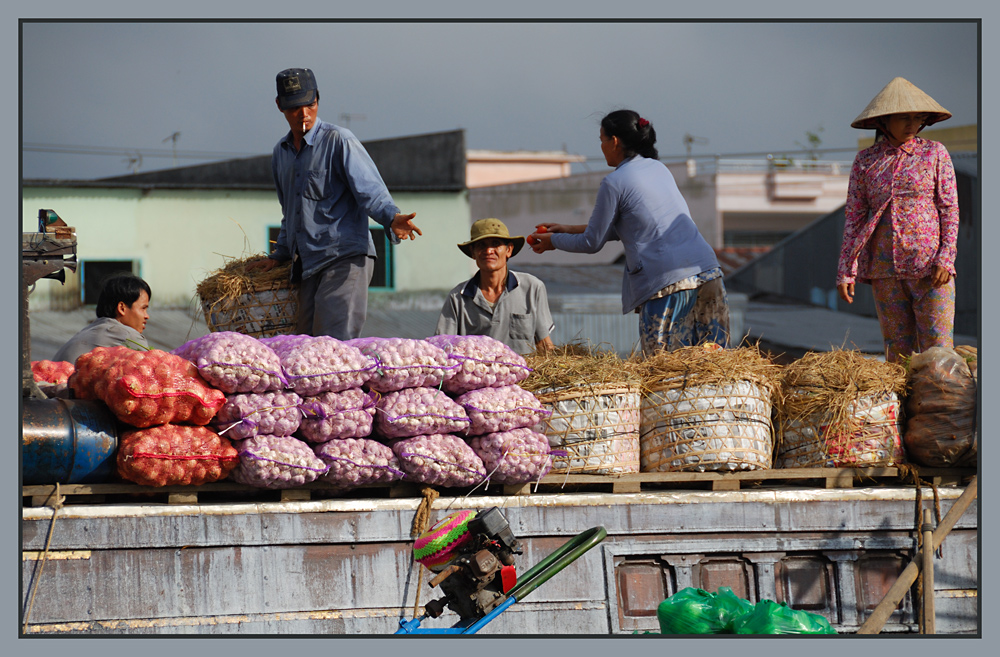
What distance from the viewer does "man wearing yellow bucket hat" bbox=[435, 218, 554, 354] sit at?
5977 millimetres

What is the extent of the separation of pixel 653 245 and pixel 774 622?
237cm

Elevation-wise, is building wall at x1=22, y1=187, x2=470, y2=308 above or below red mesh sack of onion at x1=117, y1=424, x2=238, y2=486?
above

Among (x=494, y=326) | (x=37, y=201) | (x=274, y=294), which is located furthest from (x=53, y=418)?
(x=37, y=201)

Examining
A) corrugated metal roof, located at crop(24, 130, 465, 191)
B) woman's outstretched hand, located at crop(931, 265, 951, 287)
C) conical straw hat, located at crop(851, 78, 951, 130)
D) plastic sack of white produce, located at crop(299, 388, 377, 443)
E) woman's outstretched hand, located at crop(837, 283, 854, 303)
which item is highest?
corrugated metal roof, located at crop(24, 130, 465, 191)

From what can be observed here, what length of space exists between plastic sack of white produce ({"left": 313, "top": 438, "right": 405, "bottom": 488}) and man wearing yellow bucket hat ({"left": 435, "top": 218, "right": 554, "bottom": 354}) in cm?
138

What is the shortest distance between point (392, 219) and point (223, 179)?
15.6 m

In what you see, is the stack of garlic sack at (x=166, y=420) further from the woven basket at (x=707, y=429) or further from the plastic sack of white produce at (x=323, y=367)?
the woven basket at (x=707, y=429)

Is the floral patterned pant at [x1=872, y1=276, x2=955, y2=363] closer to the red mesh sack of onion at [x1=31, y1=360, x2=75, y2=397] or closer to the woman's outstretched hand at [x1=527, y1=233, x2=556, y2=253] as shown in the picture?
the woman's outstretched hand at [x1=527, y1=233, x2=556, y2=253]

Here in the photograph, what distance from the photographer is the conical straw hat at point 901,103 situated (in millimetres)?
5770

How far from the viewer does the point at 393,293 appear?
20.6 meters

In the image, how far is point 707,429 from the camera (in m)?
5.07

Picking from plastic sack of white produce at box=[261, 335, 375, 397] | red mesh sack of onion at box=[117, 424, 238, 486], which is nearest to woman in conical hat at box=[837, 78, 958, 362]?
plastic sack of white produce at box=[261, 335, 375, 397]

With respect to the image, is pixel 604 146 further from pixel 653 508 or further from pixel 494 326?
pixel 653 508

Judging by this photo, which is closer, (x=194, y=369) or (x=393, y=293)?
(x=194, y=369)
